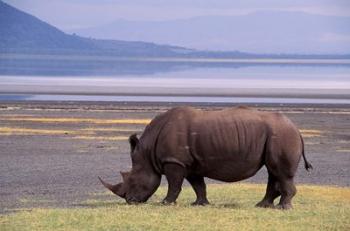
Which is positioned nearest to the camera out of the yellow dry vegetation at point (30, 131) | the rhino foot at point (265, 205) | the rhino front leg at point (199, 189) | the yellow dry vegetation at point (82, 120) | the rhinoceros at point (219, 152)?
the rhinoceros at point (219, 152)

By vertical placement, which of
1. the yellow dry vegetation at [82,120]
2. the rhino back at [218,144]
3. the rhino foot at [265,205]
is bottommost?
the yellow dry vegetation at [82,120]

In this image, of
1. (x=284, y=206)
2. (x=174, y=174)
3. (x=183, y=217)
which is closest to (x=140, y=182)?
(x=174, y=174)

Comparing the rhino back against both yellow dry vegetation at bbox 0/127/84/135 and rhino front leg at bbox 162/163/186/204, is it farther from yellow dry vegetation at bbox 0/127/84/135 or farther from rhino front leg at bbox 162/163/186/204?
yellow dry vegetation at bbox 0/127/84/135

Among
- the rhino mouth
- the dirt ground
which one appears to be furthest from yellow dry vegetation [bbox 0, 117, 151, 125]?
the rhino mouth

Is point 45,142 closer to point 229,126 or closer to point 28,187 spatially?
point 28,187

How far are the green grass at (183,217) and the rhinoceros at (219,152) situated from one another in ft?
1.23

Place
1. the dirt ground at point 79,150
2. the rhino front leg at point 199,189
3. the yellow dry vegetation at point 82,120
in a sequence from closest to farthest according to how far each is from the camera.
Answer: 1. the rhino front leg at point 199,189
2. the dirt ground at point 79,150
3. the yellow dry vegetation at point 82,120

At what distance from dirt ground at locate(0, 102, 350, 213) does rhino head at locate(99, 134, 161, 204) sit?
3.67ft

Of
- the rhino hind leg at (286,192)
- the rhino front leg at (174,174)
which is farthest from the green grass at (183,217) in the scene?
the rhino front leg at (174,174)

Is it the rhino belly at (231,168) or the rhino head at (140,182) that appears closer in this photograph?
the rhino belly at (231,168)

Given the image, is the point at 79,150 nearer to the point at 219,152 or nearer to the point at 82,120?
the point at 219,152

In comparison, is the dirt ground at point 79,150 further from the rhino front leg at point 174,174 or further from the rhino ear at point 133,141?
the rhino front leg at point 174,174

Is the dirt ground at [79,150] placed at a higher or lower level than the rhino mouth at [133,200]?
lower

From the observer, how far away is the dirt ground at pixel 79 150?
24047 mm
